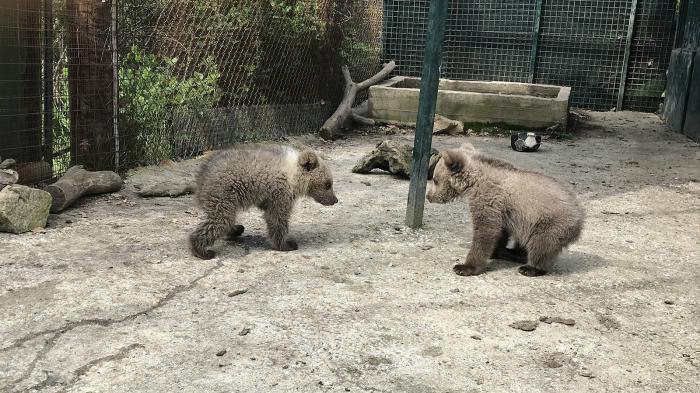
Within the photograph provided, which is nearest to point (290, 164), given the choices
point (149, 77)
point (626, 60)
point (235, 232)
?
point (235, 232)

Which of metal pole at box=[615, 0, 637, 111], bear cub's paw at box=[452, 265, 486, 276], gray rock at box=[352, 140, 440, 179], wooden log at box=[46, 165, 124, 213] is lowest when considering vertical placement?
bear cub's paw at box=[452, 265, 486, 276]

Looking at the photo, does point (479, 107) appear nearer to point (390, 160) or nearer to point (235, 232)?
point (390, 160)

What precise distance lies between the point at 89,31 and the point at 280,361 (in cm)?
488

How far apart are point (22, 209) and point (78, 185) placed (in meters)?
0.94

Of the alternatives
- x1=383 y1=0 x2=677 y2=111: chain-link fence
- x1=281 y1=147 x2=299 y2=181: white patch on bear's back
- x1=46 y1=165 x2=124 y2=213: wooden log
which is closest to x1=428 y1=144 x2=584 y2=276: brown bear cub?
x1=281 y1=147 x2=299 y2=181: white patch on bear's back

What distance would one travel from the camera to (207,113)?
8.52 meters

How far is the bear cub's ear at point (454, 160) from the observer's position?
5.04 meters

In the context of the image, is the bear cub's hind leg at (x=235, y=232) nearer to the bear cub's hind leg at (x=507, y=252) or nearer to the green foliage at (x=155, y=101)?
the bear cub's hind leg at (x=507, y=252)

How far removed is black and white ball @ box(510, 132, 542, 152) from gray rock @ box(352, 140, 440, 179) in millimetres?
2394

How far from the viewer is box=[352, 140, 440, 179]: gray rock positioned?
7895 mm

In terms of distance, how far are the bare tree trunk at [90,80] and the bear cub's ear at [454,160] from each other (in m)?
3.97

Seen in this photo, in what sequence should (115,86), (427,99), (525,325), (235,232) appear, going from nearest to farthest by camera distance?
1. (525,325)
2. (235,232)
3. (427,99)
4. (115,86)

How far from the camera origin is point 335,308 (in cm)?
414

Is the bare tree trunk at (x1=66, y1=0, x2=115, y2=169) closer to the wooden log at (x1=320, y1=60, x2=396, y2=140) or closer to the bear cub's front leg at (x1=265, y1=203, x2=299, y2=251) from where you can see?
the bear cub's front leg at (x1=265, y1=203, x2=299, y2=251)
